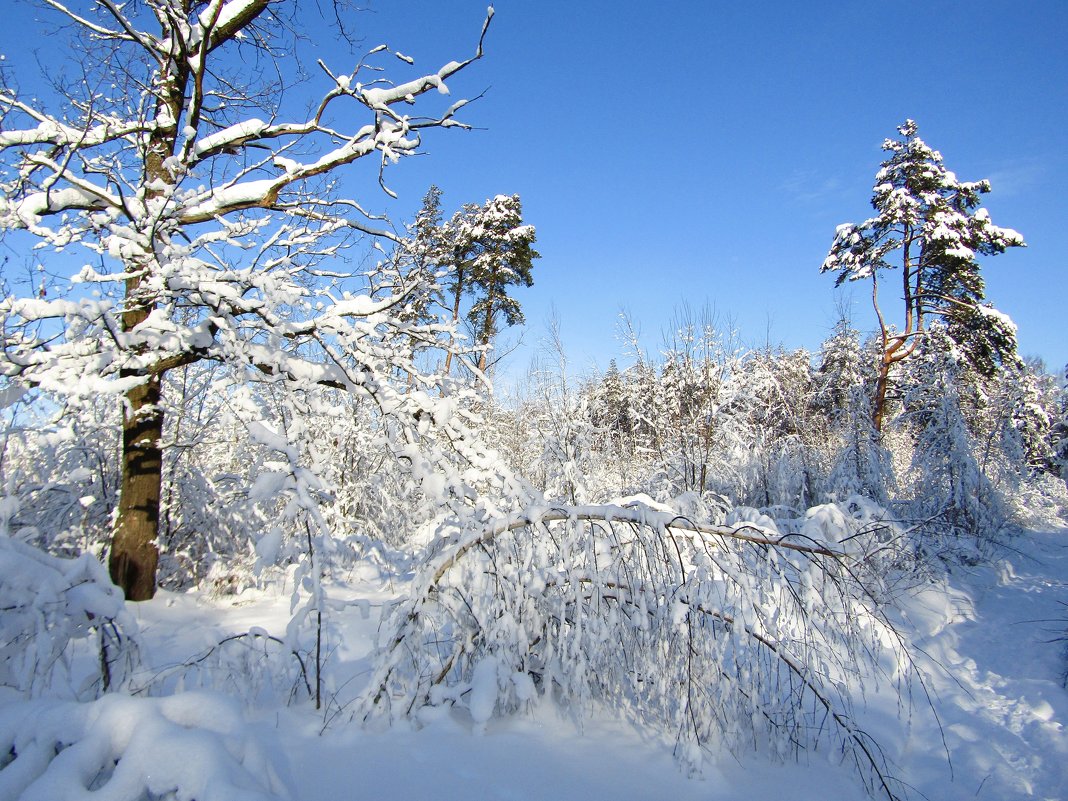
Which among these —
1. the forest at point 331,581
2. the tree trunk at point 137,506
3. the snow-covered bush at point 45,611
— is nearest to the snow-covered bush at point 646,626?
the forest at point 331,581

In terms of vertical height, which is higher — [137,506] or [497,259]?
[497,259]

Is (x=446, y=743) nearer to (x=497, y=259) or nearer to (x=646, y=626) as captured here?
(x=646, y=626)

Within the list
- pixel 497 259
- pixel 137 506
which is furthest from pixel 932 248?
pixel 137 506

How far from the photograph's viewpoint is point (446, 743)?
95.9 inches

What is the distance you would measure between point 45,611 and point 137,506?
3780 mm

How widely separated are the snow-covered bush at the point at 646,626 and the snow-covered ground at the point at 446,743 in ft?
0.50

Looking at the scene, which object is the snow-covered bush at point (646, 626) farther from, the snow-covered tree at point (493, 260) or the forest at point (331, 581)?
the snow-covered tree at point (493, 260)

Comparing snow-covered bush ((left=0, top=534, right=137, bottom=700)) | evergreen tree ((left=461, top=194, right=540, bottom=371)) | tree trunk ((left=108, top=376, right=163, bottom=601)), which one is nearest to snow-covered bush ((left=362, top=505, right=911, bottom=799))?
snow-covered bush ((left=0, top=534, right=137, bottom=700))

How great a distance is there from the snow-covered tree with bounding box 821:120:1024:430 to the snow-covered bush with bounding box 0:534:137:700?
581 inches

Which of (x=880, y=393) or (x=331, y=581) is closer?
(x=331, y=581)

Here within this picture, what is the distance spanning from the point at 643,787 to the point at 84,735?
82.8 inches

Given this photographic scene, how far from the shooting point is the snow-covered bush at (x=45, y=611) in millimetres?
1648

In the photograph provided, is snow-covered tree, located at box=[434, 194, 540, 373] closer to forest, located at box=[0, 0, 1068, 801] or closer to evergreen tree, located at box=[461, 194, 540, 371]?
evergreen tree, located at box=[461, 194, 540, 371]

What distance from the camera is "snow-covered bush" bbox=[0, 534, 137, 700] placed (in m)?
1.65
